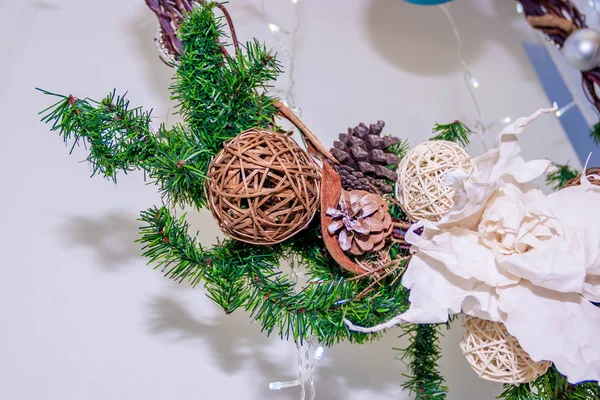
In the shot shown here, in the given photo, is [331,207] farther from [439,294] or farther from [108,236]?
[108,236]

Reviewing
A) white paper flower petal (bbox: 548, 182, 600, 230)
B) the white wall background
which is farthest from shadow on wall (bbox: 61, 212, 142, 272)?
white paper flower petal (bbox: 548, 182, 600, 230)

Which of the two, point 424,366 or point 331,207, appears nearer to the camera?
point 331,207

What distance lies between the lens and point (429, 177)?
51 cm

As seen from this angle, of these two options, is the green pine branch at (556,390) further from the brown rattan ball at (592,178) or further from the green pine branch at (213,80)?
the green pine branch at (213,80)

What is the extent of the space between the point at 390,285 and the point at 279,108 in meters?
0.21

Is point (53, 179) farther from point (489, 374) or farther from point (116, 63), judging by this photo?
point (489, 374)

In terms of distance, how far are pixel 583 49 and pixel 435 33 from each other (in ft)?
0.92

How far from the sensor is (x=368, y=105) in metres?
0.87

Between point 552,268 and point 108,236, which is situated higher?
point 108,236

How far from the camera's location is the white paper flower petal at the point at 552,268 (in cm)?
43

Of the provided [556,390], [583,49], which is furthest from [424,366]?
[583,49]

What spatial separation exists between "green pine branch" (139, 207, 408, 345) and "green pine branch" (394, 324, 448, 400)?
0.10 metres

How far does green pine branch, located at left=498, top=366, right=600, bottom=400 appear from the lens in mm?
510

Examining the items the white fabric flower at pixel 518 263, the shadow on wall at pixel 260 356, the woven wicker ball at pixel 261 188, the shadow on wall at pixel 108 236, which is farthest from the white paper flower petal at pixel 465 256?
the shadow on wall at pixel 108 236
